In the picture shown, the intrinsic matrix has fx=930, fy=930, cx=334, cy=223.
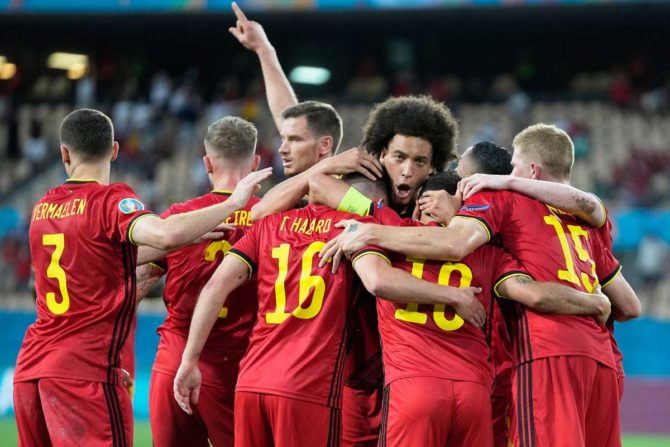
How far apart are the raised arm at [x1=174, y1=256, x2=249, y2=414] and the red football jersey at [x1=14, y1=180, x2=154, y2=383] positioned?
429 millimetres

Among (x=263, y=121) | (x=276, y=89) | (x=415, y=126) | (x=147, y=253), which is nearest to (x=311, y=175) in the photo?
(x=415, y=126)

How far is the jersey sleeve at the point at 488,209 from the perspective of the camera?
17.7ft

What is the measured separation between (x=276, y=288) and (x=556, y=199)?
174cm

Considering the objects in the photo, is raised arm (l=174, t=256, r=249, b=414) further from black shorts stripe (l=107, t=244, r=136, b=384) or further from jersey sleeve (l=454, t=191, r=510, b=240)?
jersey sleeve (l=454, t=191, r=510, b=240)

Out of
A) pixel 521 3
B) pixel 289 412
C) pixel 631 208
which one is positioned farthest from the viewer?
pixel 521 3

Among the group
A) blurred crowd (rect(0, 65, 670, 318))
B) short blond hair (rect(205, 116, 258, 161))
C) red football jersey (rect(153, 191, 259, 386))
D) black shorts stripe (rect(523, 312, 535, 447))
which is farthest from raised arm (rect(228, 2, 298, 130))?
blurred crowd (rect(0, 65, 670, 318))

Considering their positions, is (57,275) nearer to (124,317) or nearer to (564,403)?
(124,317)

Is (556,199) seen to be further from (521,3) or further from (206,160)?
(521,3)

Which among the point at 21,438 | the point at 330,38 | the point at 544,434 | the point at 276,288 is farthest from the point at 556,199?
the point at 330,38

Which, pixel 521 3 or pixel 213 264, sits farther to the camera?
pixel 521 3

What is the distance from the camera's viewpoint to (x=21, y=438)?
220 inches

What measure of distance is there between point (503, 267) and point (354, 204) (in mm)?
966

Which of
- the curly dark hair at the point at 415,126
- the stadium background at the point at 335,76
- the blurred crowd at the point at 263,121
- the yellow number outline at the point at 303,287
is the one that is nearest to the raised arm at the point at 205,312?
the yellow number outline at the point at 303,287

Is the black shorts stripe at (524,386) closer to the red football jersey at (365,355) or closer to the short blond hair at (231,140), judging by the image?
the red football jersey at (365,355)
